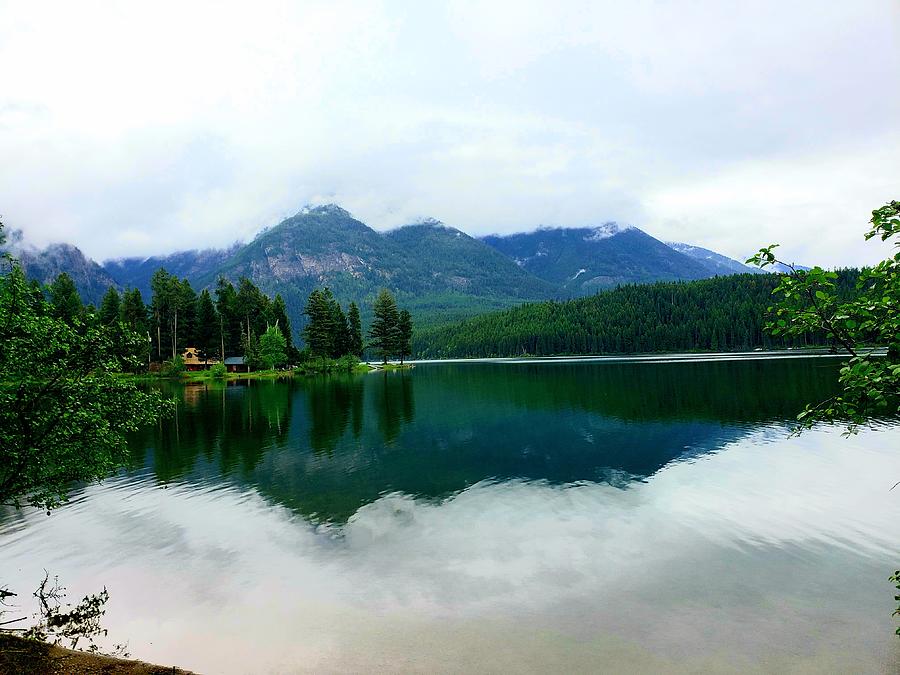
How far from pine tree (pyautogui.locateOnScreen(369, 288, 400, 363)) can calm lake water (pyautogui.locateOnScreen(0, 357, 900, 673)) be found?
122m

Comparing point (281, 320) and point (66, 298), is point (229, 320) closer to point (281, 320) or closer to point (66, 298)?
point (281, 320)

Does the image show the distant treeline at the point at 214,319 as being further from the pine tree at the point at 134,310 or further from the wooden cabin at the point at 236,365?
the wooden cabin at the point at 236,365

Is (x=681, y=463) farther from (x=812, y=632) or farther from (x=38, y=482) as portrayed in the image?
(x=38, y=482)

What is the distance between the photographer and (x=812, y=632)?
12570mm

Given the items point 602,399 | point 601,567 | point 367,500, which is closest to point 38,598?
point 367,500

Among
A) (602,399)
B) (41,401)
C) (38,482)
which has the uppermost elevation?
(41,401)

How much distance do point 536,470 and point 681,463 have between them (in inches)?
365

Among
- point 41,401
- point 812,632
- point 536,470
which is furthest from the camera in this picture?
point 536,470

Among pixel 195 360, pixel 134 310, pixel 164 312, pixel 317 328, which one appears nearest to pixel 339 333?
pixel 317 328

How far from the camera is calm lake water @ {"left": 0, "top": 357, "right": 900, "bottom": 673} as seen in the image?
12320 mm

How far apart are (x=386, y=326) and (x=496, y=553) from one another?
148 m

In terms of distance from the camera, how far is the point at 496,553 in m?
18.2

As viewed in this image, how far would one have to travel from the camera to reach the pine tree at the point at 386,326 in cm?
16012

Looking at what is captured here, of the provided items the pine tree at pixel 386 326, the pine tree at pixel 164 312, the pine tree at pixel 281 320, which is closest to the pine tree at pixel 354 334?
the pine tree at pixel 386 326
